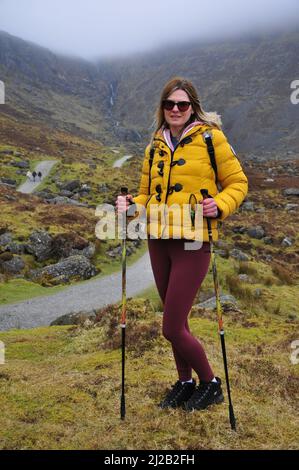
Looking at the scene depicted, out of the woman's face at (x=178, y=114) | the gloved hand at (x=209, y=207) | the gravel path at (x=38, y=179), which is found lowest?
the gloved hand at (x=209, y=207)

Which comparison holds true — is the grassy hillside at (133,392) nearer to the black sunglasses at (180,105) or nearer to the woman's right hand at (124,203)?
the woman's right hand at (124,203)

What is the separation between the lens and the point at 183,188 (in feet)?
17.1

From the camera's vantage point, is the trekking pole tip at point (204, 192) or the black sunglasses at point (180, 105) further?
the black sunglasses at point (180, 105)

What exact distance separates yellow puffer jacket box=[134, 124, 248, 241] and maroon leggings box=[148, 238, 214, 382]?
205 mm

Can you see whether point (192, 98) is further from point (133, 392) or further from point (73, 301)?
point (73, 301)

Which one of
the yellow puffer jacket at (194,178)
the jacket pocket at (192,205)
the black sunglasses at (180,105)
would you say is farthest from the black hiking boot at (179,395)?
the black sunglasses at (180,105)

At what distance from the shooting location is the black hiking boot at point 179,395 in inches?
234

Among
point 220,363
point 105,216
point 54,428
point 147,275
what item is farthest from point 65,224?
point 54,428

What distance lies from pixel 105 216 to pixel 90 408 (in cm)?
3282

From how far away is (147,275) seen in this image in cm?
2425

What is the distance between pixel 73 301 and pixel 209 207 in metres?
15.1

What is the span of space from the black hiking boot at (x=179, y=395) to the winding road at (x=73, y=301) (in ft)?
35.3

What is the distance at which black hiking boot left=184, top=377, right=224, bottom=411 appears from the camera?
5.82 m

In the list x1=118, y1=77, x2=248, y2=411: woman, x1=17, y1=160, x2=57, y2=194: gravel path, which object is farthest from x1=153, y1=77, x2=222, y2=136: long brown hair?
x1=17, y1=160, x2=57, y2=194: gravel path
